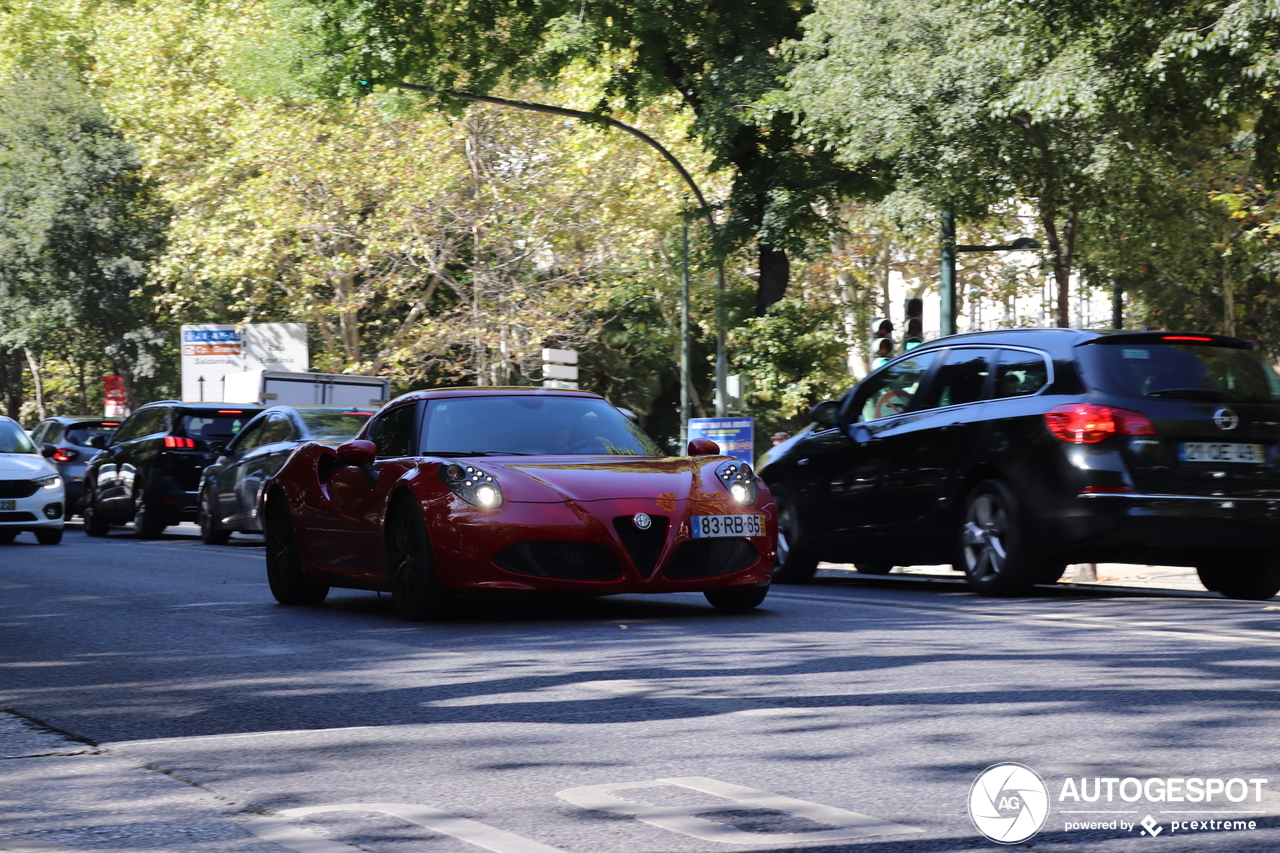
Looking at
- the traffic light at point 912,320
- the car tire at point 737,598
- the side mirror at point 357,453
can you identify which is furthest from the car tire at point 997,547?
the traffic light at point 912,320

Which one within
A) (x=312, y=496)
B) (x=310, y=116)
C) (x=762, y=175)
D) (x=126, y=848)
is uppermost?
(x=310, y=116)

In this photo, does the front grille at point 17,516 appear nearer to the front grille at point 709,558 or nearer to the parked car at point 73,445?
the parked car at point 73,445

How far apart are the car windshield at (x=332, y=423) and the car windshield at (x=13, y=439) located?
4.91 meters

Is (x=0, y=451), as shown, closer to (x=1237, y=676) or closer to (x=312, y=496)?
(x=312, y=496)

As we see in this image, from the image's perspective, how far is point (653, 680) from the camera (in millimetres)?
7387

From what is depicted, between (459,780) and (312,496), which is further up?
(312,496)

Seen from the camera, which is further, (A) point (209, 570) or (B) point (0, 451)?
(B) point (0, 451)

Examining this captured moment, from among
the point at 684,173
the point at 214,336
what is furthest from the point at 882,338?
the point at 214,336

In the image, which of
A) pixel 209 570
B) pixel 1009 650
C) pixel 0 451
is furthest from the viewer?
pixel 0 451

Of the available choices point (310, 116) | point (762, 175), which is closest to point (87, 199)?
point (310, 116)

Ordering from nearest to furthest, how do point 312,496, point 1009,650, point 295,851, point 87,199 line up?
point 295,851, point 1009,650, point 312,496, point 87,199

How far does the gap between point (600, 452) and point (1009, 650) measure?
3.10 metres

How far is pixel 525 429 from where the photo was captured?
34.6 feet

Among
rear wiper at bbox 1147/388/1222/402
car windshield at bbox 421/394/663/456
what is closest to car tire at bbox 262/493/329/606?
car windshield at bbox 421/394/663/456
